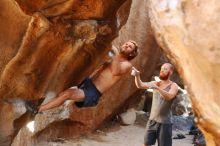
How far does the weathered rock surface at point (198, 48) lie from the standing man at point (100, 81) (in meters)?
2.93

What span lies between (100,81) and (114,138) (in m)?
5.15

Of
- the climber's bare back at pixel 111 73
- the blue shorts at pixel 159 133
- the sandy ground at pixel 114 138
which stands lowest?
the sandy ground at pixel 114 138

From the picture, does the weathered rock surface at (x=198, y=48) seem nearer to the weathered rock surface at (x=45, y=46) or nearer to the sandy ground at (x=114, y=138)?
the weathered rock surface at (x=45, y=46)

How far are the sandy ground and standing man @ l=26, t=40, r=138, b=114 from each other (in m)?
3.76

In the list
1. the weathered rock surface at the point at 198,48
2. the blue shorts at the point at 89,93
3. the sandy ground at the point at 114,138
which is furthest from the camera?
the sandy ground at the point at 114,138

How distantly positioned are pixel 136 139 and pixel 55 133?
7.63 feet

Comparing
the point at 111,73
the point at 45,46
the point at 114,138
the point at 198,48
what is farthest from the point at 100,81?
the point at 114,138

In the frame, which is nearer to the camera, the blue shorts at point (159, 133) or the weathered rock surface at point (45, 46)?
the weathered rock surface at point (45, 46)

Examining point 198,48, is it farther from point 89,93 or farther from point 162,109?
point 89,93

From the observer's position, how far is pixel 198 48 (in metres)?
3.54

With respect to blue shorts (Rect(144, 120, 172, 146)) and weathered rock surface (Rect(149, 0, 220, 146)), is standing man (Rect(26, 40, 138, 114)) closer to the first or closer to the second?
blue shorts (Rect(144, 120, 172, 146))

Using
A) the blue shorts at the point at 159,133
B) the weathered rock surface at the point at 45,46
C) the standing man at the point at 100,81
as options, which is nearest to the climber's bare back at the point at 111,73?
the standing man at the point at 100,81

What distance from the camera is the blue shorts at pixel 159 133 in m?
6.89

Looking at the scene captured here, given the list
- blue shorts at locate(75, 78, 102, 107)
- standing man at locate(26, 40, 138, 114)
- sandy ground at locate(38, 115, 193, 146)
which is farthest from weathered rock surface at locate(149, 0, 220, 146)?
sandy ground at locate(38, 115, 193, 146)
